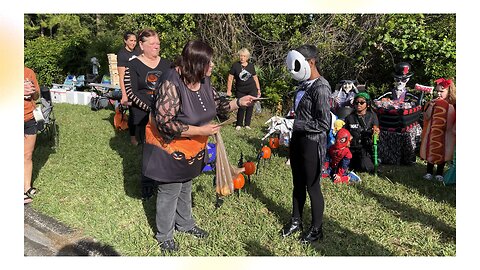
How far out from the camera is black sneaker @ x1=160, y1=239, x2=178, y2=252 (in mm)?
3321

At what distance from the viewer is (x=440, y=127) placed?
480 cm

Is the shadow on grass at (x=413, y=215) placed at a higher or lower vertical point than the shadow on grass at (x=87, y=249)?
higher

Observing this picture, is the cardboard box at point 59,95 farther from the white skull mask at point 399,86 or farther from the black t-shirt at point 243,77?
the white skull mask at point 399,86

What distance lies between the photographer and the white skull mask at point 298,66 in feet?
10.4

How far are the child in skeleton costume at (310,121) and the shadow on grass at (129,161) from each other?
202cm

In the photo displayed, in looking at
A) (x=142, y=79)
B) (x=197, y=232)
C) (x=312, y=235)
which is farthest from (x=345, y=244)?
(x=142, y=79)

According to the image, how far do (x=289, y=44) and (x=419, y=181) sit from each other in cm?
572

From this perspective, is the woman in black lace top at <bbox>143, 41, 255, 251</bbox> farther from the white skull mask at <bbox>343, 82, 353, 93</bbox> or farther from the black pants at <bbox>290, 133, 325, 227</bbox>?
the white skull mask at <bbox>343, 82, 353, 93</bbox>

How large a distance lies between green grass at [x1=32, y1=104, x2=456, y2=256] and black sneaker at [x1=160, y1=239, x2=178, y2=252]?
50 mm

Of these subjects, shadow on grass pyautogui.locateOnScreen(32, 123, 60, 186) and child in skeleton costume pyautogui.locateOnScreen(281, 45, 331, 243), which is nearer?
child in skeleton costume pyautogui.locateOnScreen(281, 45, 331, 243)

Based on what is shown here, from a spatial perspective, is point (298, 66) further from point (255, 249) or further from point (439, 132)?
point (439, 132)

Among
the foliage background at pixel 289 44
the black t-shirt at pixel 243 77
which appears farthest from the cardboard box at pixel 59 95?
the black t-shirt at pixel 243 77

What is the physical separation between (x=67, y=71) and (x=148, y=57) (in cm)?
1152

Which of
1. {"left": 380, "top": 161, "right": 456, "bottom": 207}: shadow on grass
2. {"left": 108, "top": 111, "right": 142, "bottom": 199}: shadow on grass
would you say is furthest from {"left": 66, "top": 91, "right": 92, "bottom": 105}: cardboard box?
{"left": 380, "top": 161, "right": 456, "bottom": 207}: shadow on grass
